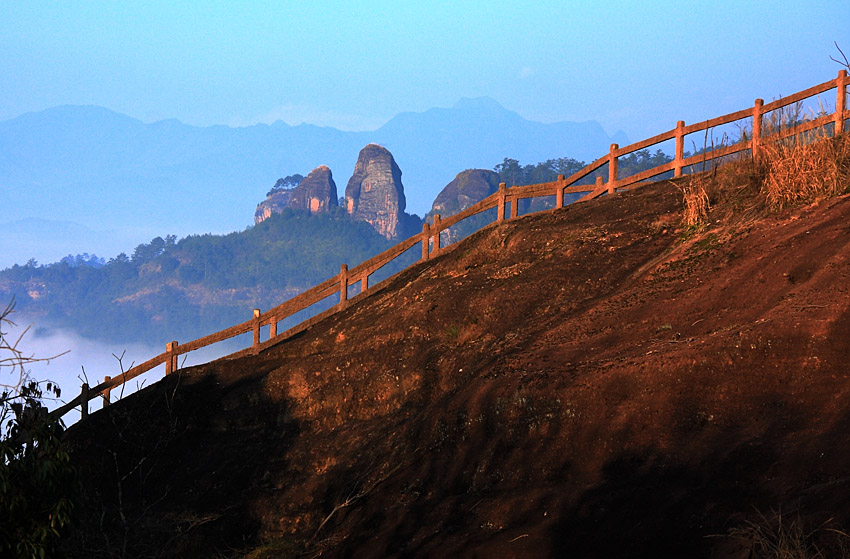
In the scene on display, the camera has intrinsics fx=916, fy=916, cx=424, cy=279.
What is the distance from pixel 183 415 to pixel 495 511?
862 centimetres

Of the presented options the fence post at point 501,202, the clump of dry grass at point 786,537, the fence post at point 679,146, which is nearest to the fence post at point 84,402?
the fence post at point 501,202

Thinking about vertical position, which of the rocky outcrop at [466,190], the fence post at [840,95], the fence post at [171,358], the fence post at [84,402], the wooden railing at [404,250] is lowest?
→ the fence post at [84,402]

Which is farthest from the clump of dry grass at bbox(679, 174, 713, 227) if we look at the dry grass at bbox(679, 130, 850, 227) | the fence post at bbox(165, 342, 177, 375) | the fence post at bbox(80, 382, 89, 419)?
the fence post at bbox(80, 382, 89, 419)

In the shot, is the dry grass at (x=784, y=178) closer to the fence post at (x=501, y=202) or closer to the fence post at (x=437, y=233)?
the fence post at (x=501, y=202)

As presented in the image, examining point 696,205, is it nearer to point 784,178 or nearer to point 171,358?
point 784,178

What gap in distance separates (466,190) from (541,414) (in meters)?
167

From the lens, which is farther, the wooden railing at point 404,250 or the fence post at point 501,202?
the fence post at point 501,202

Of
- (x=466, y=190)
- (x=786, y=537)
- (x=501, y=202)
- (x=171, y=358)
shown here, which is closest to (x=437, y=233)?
(x=501, y=202)

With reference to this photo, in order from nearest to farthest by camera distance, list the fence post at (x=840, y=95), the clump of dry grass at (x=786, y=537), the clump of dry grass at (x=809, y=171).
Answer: the clump of dry grass at (x=786, y=537)
the clump of dry grass at (x=809, y=171)
the fence post at (x=840, y=95)

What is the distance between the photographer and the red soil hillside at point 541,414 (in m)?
8.46

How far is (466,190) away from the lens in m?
176

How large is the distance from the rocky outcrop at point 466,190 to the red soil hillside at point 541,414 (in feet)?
510

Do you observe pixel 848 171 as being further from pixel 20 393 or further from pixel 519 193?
pixel 20 393

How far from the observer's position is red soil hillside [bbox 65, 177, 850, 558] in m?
8.46
